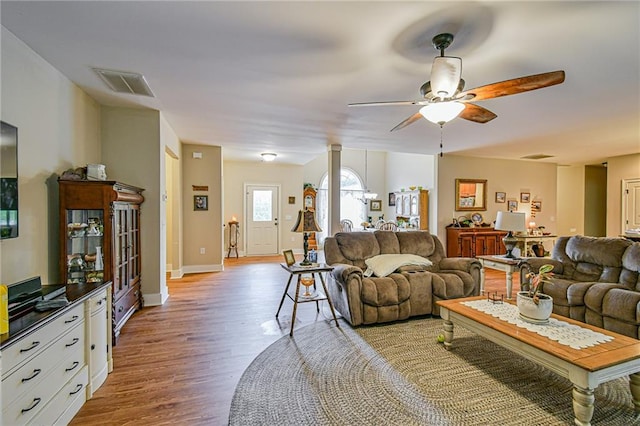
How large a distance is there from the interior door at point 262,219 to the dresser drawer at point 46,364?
6.40 metres

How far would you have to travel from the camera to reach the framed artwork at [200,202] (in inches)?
237

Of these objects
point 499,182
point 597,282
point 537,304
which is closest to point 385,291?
point 537,304

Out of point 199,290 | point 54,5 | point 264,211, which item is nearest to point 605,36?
point 54,5

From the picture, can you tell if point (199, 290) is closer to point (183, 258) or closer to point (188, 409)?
point (183, 258)

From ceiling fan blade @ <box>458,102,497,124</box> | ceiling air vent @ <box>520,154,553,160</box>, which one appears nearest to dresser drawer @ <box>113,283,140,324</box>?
ceiling fan blade @ <box>458,102,497,124</box>

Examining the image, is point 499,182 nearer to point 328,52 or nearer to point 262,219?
point 262,219

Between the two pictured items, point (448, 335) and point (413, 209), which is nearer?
point (448, 335)

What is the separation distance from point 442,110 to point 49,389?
3.03m

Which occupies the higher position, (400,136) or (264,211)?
(400,136)

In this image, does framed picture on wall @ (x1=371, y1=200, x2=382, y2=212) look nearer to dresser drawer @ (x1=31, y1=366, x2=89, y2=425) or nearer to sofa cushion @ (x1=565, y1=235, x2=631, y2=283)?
sofa cushion @ (x1=565, y1=235, x2=631, y2=283)

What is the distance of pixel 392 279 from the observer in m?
3.38

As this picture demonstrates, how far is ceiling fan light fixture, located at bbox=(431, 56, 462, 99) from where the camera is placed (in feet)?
6.79

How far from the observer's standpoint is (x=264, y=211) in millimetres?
8570

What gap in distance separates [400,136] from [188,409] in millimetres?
4647
